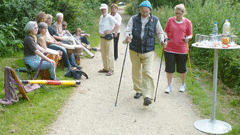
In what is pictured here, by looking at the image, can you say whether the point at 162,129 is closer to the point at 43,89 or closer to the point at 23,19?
the point at 43,89

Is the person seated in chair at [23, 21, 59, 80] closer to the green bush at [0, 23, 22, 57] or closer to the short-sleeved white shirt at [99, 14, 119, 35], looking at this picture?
the short-sleeved white shirt at [99, 14, 119, 35]

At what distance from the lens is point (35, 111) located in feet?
16.0

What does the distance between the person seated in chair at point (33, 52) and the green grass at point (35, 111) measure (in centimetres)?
50

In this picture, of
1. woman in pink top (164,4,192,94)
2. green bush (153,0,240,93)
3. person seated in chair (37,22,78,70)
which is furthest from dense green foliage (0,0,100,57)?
green bush (153,0,240,93)

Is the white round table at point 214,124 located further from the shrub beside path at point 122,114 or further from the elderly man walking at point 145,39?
the elderly man walking at point 145,39

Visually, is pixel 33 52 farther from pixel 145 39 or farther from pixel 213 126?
pixel 213 126

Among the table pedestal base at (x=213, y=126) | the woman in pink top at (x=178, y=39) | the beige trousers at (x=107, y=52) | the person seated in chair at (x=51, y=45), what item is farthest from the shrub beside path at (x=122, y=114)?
the person seated in chair at (x=51, y=45)

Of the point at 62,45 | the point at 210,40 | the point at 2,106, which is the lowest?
the point at 2,106

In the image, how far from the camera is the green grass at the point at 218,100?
4.95 metres

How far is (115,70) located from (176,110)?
348 centimetres

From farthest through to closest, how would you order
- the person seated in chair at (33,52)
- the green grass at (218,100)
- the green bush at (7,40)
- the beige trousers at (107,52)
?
the green bush at (7,40), the beige trousers at (107,52), the person seated in chair at (33,52), the green grass at (218,100)

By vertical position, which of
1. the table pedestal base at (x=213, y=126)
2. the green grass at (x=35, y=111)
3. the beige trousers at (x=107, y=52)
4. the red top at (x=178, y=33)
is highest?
the red top at (x=178, y=33)

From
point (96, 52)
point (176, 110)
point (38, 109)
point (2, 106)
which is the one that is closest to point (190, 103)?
point (176, 110)

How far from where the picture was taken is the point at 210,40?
431 cm
